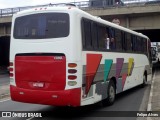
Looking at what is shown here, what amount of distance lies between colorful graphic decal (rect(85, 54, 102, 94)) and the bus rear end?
762 mm

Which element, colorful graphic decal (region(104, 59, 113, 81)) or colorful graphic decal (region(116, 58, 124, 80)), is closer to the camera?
colorful graphic decal (region(104, 59, 113, 81))

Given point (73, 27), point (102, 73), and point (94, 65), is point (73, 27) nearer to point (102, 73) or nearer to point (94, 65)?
point (94, 65)

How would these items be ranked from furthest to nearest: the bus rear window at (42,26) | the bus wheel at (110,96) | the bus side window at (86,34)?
the bus wheel at (110,96)
the bus side window at (86,34)
the bus rear window at (42,26)

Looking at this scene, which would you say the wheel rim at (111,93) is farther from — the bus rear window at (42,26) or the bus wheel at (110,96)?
the bus rear window at (42,26)

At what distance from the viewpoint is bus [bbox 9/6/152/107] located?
9.91m

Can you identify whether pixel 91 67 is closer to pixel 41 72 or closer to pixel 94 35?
pixel 94 35

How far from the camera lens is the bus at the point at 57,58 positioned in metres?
9.91

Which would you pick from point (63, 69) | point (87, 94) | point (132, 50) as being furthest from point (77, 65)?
point (132, 50)

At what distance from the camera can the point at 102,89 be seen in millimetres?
12008

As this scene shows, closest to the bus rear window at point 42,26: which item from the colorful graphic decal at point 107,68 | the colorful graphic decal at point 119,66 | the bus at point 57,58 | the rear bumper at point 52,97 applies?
the bus at point 57,58

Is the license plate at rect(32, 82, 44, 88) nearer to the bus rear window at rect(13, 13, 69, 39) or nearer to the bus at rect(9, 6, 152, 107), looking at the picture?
the bus at rect(9, 6, 152, 107)

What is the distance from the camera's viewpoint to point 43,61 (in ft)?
33.4

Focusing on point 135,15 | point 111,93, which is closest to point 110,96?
point 111,93

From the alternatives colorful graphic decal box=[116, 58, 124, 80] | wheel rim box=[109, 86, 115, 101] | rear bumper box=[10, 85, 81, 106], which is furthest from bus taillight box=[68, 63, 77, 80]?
colorful graphic decal box=[116, 58, 124, 80]
